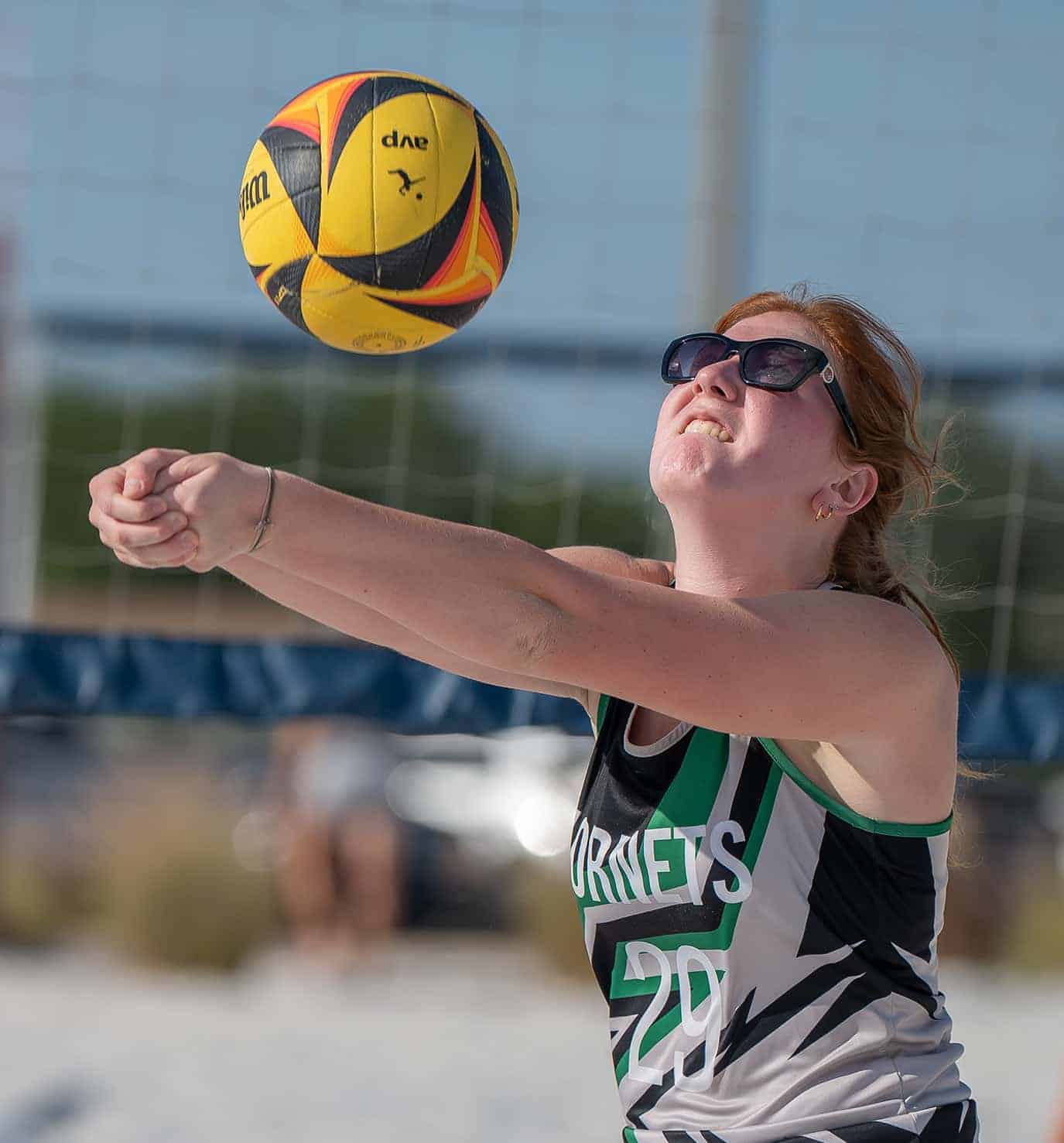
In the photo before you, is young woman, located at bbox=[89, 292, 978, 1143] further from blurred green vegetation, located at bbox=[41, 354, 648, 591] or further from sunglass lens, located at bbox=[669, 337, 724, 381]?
blurred green vegetation, located at bbox=[41, 354, 648, 591]

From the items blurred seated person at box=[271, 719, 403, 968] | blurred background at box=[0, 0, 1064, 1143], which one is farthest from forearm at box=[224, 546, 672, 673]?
blurred seated person at box=[271, 719, 403, 968]

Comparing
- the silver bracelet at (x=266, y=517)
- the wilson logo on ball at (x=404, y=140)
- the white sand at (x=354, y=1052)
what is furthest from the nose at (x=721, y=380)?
the white sand at (x=354, y=1052)

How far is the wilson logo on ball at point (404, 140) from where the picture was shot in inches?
76.2

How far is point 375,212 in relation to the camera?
74.7 inches

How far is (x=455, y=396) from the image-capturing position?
6.39 metres

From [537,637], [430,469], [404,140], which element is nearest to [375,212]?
[404,140]

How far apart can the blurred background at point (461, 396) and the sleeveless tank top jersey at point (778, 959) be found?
1141 mm

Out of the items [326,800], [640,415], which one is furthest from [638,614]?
[326,800]

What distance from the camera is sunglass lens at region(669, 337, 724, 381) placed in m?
1.77

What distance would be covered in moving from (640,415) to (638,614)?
395cm

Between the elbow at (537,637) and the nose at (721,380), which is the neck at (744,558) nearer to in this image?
the nose at (721,380)

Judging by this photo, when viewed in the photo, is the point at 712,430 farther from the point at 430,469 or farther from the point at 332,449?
the point at 332,449

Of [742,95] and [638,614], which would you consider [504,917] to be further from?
[638,614]

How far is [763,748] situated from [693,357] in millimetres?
493
